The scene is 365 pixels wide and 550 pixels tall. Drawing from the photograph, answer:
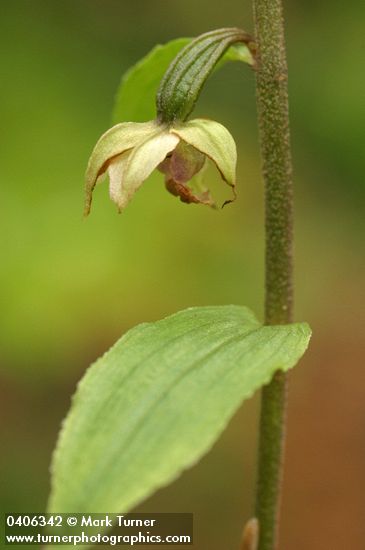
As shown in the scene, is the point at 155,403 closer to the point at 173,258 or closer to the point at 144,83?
A: the point at 144,83

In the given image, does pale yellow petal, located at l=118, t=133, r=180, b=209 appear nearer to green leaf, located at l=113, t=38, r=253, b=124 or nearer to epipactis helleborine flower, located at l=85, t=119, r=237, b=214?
epipactis helleborine flower, located at l=85, t=119, r=237, b=214

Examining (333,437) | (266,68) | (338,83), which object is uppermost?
(338,83)

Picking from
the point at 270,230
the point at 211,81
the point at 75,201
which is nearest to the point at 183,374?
Result: the point at 270,230

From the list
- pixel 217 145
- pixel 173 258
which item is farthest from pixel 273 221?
pixel 173 258

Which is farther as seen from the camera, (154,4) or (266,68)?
(154,4)

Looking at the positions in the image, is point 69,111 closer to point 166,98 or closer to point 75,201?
point 75,201

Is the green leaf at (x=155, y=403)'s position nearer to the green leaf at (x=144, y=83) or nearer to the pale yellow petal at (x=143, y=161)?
the pale yellow petal at (x=143, y=161)
